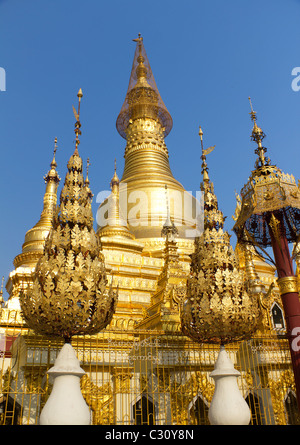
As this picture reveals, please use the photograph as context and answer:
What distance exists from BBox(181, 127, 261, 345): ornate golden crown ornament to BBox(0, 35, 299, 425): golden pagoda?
749mm

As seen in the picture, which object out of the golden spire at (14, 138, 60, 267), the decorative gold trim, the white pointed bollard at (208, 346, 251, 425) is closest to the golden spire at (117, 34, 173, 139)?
the golden spire at (14, 138, 60, 267)

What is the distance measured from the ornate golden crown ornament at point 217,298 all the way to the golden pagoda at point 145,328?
749 mm

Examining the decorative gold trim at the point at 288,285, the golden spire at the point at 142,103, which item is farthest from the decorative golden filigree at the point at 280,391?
the golden spire at the point at 142,103

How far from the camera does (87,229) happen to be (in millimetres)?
6699

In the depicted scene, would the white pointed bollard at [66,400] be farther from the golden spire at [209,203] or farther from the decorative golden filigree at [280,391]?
the decorative golden filigree at [280,391]

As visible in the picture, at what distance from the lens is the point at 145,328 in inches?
463

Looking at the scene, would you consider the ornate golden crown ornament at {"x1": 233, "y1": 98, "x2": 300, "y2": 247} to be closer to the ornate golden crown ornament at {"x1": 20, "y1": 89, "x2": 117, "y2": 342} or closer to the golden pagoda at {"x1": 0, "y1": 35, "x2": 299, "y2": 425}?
the golden pagoda at {"x1": 0, "y1": 35, "x2": 299, "y2": 425}

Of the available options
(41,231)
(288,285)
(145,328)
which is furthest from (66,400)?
(41,231)

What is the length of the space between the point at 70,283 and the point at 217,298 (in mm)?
2729

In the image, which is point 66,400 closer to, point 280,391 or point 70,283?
point 70,283

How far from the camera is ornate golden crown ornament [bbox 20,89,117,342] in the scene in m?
5.87

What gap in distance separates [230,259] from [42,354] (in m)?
4.22

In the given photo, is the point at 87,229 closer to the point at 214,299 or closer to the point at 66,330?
the point at 66,330
